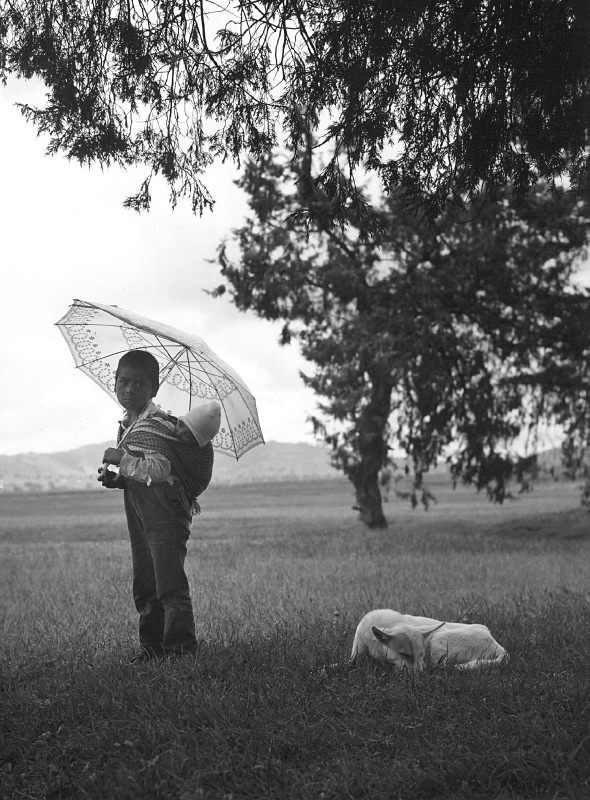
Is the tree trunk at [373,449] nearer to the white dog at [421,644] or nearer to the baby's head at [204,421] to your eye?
the white dog at [421,644]

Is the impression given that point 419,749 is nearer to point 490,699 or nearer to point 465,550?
point 490,699

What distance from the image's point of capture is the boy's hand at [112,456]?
5.12 metres

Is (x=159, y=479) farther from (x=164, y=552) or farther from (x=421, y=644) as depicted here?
(x=421, y=644)

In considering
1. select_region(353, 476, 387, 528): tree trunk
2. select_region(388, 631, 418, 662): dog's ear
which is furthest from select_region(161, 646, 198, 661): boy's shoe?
select_region(353, 476, 387, 528): tree trunk

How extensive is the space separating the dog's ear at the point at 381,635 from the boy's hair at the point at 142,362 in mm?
2222

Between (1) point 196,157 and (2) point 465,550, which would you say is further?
(2) point 465,550

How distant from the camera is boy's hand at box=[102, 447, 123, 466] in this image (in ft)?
16.8

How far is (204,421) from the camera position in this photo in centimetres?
528

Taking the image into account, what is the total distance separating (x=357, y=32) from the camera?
18.0ft

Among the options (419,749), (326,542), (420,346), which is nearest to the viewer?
(419,749)

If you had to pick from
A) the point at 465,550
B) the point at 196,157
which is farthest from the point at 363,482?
the point at 196,157

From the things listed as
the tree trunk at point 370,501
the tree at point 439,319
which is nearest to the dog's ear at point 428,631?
the tree at point 439,319

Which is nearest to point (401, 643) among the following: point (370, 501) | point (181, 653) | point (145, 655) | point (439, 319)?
point (181, 653)

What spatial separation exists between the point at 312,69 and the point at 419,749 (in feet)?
14.6
